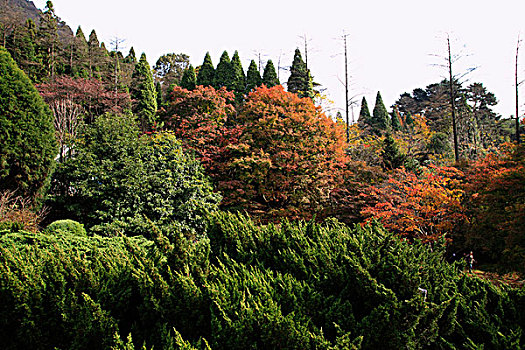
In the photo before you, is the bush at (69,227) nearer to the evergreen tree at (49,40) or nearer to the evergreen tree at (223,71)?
the evergreen tree at (223,71)

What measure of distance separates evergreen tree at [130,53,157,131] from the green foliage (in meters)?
13.0

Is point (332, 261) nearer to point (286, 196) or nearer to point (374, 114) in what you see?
point (286, 196)

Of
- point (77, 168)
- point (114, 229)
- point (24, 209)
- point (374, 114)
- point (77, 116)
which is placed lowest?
point (114, 229)

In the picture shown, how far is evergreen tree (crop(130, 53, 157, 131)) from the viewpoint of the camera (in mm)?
23188

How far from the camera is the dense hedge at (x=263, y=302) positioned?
8.54 feet

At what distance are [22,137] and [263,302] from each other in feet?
28.9

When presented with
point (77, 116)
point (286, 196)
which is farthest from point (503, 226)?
point (77, 116)

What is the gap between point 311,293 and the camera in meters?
3.03

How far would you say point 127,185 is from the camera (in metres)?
8.77

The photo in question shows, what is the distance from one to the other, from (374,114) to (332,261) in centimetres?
3164

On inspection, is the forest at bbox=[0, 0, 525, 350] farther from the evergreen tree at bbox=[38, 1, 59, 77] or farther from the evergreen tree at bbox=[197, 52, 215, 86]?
the evergreen tree at bbox=[38, 1, 59, 77]

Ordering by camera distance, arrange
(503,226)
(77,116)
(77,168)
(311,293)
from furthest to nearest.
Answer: (77,116) → (77,168) → (503,226) → (311,293)

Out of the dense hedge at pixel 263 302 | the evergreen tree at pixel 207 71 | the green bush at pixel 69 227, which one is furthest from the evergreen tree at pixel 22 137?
the evergreen tree at pixel 207 71

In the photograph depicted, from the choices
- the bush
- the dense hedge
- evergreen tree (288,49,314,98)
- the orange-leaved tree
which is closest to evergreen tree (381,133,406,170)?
the orange-leaved tree
